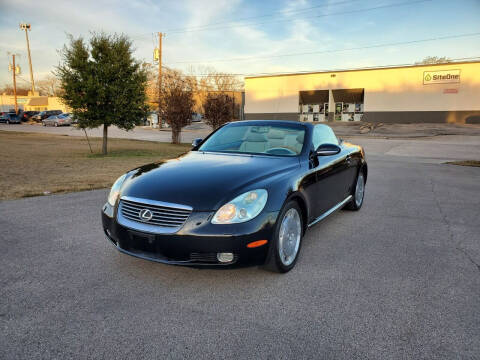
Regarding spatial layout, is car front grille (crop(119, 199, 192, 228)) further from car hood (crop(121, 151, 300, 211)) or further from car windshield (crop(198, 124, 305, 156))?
car windshield (crop(198, 124, 305, 156))

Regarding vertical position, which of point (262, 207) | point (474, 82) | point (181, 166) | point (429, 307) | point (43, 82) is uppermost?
point (43, 82)

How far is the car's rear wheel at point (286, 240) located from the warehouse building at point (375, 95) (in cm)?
4034

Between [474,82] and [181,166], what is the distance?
1640 inches

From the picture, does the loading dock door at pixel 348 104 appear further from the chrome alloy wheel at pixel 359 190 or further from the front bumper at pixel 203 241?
the front bumper at pixel 203 241

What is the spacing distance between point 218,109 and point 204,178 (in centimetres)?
1984

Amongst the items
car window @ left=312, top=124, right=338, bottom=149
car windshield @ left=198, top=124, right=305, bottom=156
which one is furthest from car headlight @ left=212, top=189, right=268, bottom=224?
car window @ left=312, top=124, right=338, bottom=149

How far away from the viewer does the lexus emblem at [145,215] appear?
10.8ft

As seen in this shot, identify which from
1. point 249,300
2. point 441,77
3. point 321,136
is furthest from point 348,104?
point 249,300

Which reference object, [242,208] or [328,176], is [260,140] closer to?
[328,176]

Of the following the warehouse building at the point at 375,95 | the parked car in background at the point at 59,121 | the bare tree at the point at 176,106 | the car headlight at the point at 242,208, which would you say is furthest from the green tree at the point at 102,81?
the parked car in background at the point at 59,121

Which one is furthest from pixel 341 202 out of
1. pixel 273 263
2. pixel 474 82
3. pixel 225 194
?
pixel 474 82

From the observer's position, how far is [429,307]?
3.09 meters

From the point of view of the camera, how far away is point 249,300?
3191 mm

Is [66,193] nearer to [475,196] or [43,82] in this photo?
[475,196]
